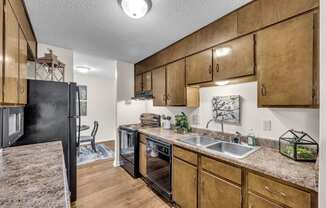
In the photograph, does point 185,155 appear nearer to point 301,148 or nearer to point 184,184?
point 184,184

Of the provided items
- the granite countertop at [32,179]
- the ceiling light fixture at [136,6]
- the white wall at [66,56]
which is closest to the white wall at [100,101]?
the white wall at [66,56]

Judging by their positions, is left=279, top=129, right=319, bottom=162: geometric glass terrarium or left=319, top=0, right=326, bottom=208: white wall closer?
left=319, top=0, right=326, bottom=208: white wall

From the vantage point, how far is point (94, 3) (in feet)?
5.02

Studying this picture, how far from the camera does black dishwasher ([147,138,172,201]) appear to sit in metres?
2.12

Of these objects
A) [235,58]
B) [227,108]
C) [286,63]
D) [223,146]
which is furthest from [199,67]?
[223,146]

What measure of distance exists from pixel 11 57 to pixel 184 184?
2089 millimetres

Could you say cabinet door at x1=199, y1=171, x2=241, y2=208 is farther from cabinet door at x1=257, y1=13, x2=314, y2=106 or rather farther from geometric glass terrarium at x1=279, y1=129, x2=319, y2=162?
cabinet door at x1=257, y1=13, x2=314, y2=106

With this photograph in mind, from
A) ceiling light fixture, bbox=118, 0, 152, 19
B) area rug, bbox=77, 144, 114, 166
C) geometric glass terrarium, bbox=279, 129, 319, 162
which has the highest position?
ceiling light fixture, bbox=118, 0, 152, 19

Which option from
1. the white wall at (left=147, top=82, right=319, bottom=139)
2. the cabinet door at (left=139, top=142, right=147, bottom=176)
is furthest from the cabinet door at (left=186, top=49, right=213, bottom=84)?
the cabinet door at (left=139, top=142, right=147, bottom=176)

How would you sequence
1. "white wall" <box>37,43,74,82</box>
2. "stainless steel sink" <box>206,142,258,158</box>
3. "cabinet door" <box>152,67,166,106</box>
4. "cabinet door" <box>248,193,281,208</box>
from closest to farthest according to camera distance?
"cabinet door" <box>248,193,281,208</box>, "stainless steel sink" <box>206,142,258,158</box>, "white wall" <box>37,43,74,82</box>, "cabinet door" <box>152,67,166,106</box>

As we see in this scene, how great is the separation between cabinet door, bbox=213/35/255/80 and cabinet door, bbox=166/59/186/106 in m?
0.63

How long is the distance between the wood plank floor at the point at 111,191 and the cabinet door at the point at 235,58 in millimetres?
1951

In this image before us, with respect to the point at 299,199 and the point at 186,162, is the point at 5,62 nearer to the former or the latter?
the point at 186,162

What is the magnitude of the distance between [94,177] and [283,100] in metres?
3.15
